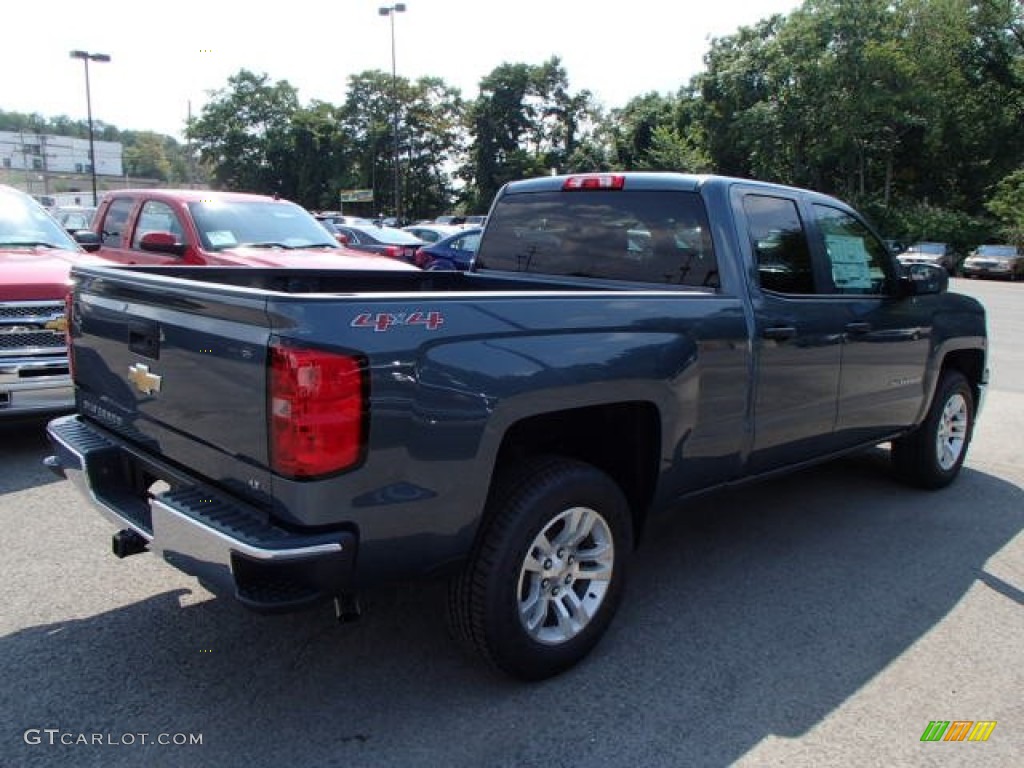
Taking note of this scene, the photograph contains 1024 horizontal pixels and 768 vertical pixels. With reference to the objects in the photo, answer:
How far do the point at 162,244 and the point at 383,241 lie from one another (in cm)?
1143

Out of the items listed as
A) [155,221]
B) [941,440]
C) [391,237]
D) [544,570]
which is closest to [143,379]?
[544,570]

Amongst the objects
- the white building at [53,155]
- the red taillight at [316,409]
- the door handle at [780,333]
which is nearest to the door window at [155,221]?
the door handle at [780,333]

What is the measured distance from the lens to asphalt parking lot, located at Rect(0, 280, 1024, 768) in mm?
2666

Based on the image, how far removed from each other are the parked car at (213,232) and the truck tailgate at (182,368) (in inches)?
168

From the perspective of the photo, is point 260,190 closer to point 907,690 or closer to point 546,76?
point 546,76

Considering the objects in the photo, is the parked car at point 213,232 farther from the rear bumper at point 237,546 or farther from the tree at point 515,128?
the tree at point 515,128

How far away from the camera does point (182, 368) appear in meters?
2.75

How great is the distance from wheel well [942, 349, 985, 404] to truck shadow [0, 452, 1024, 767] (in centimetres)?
175

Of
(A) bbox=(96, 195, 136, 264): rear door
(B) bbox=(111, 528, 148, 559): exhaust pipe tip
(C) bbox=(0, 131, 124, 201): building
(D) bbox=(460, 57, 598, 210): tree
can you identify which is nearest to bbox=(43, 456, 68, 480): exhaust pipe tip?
(B) bbox=(111, 528, 148, 559): exhaust pipe tip

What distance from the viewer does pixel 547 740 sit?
2.70m

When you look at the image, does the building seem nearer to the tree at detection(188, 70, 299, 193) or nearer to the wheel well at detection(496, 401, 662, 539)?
→ the tree at detection(188, 70, 299, 193)

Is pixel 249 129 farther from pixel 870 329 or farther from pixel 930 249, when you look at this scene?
pixel 870 329

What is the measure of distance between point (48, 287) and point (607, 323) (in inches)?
172

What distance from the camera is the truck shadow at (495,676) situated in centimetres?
268
